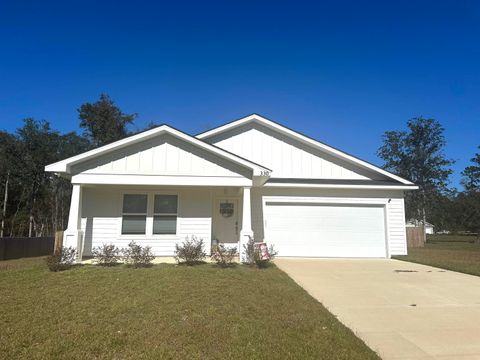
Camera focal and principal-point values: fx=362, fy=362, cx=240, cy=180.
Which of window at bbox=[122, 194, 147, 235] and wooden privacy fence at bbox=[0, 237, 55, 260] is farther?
wooden privacy fence at bbox=[0, 237, 55, 260]

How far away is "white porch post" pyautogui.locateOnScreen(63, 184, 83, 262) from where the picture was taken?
11.2 meters

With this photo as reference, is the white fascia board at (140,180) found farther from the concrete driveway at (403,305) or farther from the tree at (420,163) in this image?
the tree at (420,163)

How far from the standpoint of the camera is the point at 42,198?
30406mm

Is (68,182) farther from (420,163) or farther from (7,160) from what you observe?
(420,163)

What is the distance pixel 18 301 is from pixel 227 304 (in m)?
3.77

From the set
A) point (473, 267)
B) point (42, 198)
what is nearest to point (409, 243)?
point (473, 267)

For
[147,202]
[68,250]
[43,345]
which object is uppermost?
[147,202]

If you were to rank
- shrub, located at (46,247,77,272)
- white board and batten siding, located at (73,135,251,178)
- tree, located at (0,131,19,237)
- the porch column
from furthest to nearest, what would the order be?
1. tree, located at (0,131,19,237)
2. white board and batten siding, located at (73,135,251,178)
3. the porch column
4. shrub, located at (46,247,77,272)

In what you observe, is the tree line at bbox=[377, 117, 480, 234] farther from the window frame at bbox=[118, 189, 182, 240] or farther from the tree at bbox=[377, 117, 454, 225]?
the window frame at bbox=[118, 189, 182, 240]

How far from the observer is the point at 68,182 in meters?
33.6

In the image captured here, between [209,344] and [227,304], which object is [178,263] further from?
[209,344]

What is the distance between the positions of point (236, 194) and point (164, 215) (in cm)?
309

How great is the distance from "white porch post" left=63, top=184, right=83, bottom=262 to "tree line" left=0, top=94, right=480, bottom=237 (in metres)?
19.3

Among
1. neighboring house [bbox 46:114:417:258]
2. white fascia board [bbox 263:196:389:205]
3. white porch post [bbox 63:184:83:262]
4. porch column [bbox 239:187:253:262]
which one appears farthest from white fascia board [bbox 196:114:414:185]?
white porch post [bbox 63:184:83:262]
